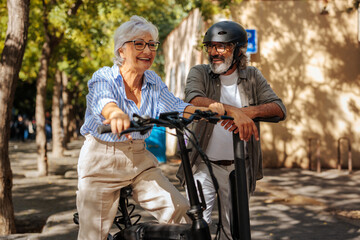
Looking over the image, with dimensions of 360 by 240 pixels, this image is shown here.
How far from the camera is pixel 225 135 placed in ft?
13.6

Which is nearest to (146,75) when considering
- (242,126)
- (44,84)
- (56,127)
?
(242,126)

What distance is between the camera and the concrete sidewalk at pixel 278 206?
7.01 metres

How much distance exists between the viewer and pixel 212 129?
4.12 metres

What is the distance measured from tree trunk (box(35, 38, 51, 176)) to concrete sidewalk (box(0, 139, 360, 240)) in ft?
1.35

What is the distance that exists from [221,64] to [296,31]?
11.8 meters

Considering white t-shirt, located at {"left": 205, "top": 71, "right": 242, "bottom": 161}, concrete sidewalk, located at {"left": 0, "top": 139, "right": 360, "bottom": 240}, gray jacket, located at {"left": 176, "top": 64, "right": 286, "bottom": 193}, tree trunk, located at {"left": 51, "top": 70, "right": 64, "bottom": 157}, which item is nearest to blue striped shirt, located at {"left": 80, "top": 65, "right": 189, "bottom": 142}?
gray jacket, located at {"left": 176, "top": 64, "right": 286, "bottom": 193}

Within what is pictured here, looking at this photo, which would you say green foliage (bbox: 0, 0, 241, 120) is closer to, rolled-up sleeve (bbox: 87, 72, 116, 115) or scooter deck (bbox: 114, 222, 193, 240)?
rolled-up sleeve (bbox: 87, 72, 116, 115)

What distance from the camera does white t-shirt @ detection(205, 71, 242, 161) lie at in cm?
413

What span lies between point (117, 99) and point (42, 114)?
38.0 ft

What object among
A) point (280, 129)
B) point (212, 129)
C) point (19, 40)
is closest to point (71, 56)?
point (280, 129)

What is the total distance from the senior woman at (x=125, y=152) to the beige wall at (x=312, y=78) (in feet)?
39.7

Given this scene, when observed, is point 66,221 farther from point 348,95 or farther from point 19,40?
point 348,95

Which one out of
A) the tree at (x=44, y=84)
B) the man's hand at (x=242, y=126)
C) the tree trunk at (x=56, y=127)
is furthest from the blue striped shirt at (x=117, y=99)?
the tree trunk at (x=56, y=127)

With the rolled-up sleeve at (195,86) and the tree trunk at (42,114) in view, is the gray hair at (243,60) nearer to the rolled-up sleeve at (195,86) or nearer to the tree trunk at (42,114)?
the rolled-up sleeve at (195,86)
